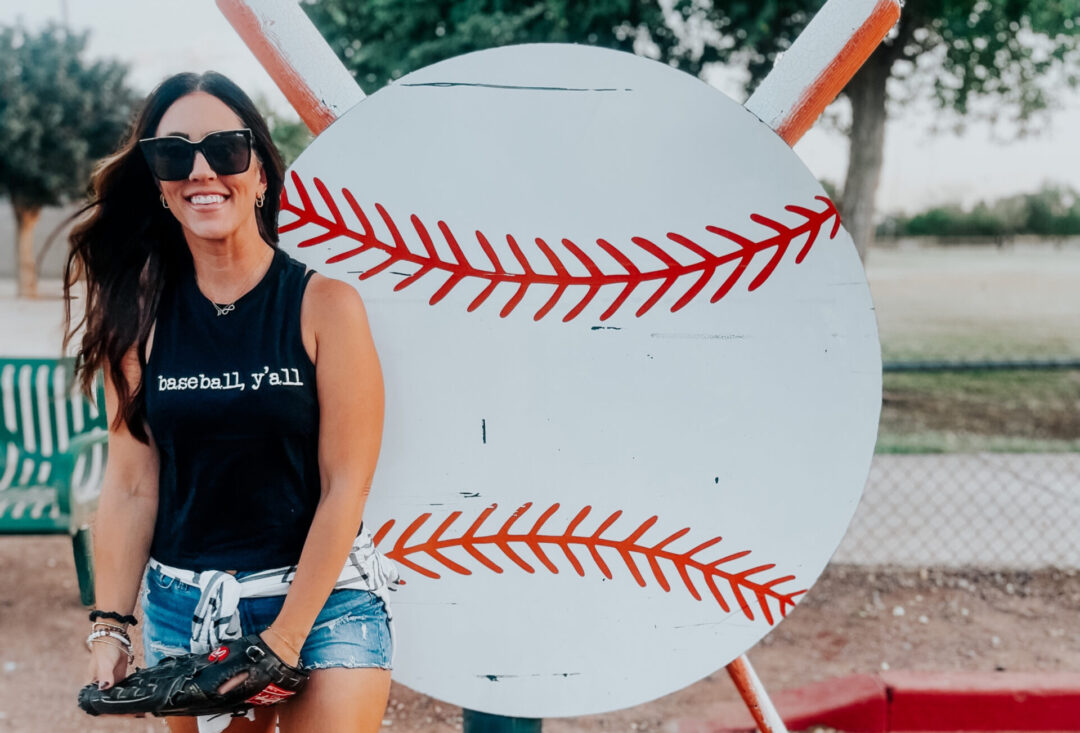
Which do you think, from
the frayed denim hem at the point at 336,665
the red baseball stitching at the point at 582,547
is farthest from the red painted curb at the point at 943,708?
the frayed denim hem at the point at 336,665

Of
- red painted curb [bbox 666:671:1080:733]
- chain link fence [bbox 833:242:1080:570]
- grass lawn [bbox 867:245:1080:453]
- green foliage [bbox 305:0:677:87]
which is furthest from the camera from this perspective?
grass lawn [bbox 867:245:1080:453]

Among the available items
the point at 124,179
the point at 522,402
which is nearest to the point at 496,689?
the point at 522,402

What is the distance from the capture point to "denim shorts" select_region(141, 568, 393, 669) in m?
1.16

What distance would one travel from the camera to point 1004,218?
71.9 feet

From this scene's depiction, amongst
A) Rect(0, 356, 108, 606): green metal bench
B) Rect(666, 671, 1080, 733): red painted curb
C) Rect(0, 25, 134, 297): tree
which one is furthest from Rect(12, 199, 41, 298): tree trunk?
Rect(666, 671, 1080, 733): red painted curb

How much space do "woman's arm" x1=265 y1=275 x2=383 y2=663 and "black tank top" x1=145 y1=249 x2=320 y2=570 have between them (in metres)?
0.02

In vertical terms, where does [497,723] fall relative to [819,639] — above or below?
above

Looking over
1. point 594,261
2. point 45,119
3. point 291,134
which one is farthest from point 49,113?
point 594,261

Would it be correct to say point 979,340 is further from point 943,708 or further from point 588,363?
Result: point 588,363

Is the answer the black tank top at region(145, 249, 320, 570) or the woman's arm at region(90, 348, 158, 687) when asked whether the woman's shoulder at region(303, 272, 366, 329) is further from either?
the woman's arm at region(90, 348, 158, 687)

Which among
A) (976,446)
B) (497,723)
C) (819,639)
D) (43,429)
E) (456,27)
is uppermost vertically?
(456,27)

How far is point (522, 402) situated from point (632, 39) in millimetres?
5048

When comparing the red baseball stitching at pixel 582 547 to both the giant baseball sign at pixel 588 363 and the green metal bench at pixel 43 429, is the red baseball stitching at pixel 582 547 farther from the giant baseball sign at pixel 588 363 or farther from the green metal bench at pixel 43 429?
the green metal bench at pixel 43 429

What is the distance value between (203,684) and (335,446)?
0.34 m
